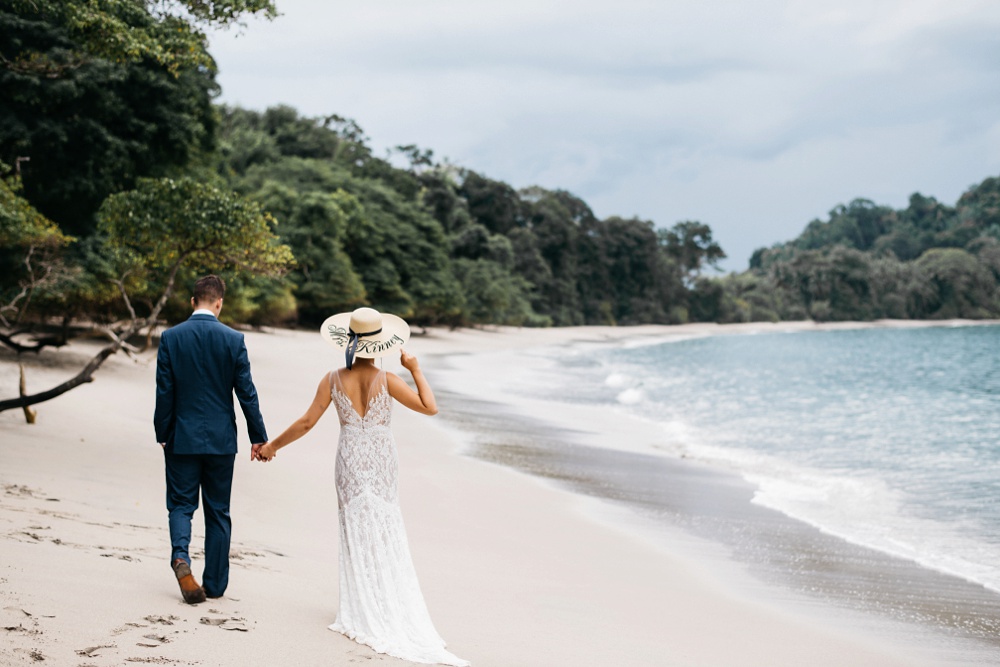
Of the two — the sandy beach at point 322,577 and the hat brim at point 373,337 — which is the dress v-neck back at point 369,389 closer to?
the hat brim at point 373,337

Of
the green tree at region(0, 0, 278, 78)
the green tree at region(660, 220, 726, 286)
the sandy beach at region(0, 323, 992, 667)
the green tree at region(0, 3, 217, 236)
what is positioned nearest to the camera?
the sandy beach at region(0, 323, 992, 667)

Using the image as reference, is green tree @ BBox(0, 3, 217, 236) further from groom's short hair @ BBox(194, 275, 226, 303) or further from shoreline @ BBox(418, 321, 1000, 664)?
groom's short hair @ BBox(194, 275, 226, 303)

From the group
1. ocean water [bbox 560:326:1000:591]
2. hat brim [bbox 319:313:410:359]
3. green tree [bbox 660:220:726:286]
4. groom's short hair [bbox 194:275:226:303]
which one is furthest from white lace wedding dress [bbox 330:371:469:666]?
green tree [bbox 660:220:726:286]

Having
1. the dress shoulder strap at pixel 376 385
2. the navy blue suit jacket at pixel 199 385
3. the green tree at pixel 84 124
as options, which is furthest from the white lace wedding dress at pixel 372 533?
the green tree at pixel 84 124

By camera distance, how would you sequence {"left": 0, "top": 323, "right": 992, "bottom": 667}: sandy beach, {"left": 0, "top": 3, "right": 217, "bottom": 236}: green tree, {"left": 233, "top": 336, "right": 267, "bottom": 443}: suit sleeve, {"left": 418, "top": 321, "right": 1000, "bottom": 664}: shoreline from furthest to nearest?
{"left": 0, "top": 3, "right": 217, "bottom": 236}: green tree < {"left": 418, "top": 321, "right": 1000, "bottom": 664}: shoreline < {"left": 233, "top": 336, "right": 267, "bottom": 443}: suit sleeve < {"left": 0, "top": 323, "right": 992, "bottom": 667}: sandy beach

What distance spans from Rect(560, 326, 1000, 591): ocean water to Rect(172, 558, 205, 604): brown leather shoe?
20.6 ft

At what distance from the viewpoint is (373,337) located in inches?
169

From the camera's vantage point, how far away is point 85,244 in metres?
18.8

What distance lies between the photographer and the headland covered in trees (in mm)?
12758

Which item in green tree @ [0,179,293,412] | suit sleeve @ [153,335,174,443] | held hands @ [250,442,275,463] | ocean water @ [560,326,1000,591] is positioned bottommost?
ocean water @ [560,326,1000,591]

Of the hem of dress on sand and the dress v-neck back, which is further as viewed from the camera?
the dress v-neck back

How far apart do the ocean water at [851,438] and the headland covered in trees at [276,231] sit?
7985 millimetres

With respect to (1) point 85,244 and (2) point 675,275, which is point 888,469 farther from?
(2) point 675,275

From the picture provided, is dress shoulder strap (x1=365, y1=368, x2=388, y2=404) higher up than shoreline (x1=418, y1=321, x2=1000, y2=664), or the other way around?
dress shoulder strap (x1=365, y1=368, x2=388, y2=404)
